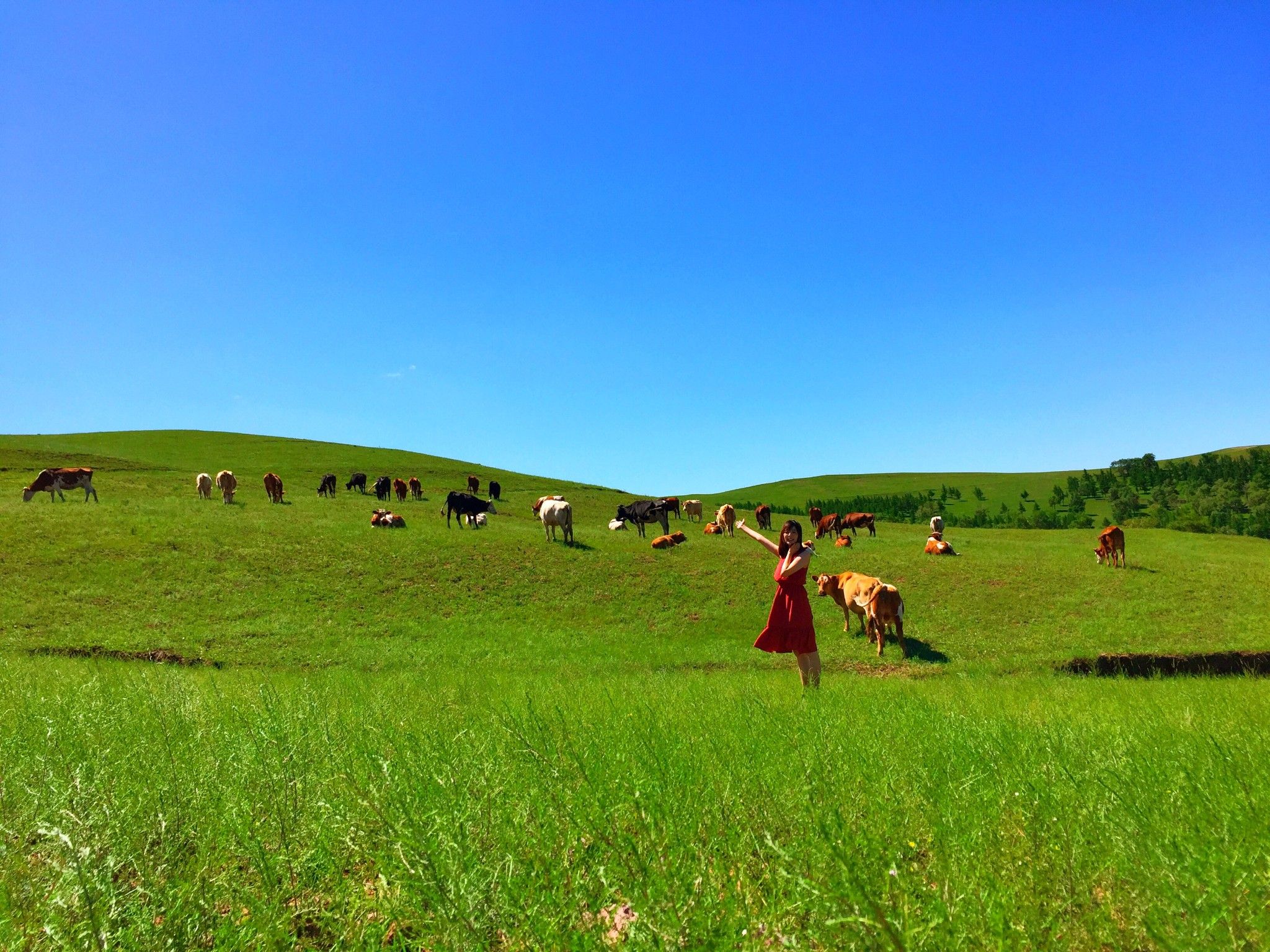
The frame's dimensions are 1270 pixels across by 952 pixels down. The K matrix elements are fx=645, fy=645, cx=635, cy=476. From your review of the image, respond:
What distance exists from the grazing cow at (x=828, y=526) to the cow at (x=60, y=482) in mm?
40287

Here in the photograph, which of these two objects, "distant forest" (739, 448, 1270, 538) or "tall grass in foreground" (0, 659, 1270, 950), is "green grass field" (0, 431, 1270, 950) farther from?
"distant forest" (739, 448, 1270, 538)

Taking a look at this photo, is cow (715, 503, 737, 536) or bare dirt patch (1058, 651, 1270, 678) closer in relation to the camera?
bare dirt patch (1058, 651, 1270, 678)

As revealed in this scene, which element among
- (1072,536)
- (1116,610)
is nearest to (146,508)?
(1116,610)

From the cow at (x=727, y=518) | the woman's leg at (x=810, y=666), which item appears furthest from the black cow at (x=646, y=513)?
the woman's leg at (x=810, y=666)

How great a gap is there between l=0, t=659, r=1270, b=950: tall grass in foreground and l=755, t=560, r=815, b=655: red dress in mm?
3887

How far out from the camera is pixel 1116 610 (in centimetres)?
2188

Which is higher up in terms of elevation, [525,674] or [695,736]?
[695,736]

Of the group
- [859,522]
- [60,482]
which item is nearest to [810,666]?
[859,522]

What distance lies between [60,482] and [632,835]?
1697 inches

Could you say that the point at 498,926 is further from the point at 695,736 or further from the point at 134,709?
the point at 134,709

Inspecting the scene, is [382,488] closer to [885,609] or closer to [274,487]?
[274,487]

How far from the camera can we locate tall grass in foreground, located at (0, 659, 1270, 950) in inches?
99.0

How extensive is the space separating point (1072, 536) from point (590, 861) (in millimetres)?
55998

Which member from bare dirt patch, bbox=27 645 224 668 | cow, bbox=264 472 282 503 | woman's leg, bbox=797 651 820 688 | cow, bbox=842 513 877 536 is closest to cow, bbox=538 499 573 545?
bare dirt patch, bbox=27 645 224 668
